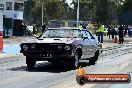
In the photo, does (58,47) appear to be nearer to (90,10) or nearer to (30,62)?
(30,62)

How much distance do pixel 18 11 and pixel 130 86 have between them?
52.9 metres

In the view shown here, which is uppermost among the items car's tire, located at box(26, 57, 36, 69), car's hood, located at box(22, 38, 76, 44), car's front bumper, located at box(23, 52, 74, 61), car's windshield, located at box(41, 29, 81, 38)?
car's windshield, located at box(41, 29, 81, 38)

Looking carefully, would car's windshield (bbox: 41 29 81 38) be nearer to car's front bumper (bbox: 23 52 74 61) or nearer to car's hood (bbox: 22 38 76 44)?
car's hood (bbox: 22 38 76 44)

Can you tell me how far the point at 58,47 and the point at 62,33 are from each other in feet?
5.70

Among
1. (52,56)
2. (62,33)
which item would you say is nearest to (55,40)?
(52,56)

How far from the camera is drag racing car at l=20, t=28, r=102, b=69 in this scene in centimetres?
1468

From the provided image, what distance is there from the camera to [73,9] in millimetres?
155625

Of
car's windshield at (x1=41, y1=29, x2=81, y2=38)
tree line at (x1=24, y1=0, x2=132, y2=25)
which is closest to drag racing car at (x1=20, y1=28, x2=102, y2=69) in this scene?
car's windshield at (x1=41, y1=29, x2=81, y2=38)

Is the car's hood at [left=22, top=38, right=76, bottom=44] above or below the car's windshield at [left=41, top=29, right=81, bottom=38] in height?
below

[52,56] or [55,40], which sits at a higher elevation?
[55,40]

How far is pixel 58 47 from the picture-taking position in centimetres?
1466

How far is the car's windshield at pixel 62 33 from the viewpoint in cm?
1611

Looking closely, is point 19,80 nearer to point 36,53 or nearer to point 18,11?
point 36,53

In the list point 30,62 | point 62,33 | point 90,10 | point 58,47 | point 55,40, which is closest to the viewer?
point 58,47
